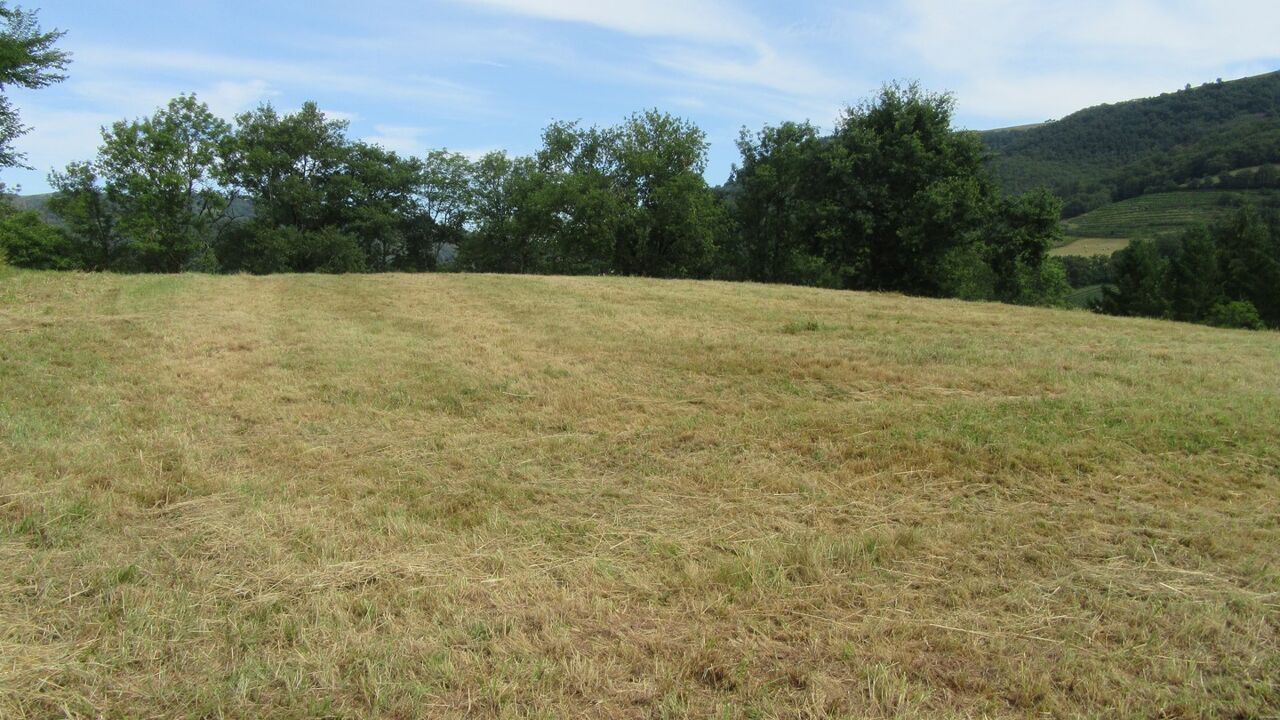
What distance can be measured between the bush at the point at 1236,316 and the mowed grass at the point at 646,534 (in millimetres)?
43429

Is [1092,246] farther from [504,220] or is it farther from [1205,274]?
[504,220]

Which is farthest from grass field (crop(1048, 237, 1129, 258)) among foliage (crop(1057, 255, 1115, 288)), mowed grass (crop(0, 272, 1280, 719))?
mowed grass (crop(0, 272, 1280, 719))

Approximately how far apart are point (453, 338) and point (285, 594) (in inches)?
311

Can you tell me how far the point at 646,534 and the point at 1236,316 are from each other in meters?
52.9

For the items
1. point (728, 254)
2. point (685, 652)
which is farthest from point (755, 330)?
point (728, 254)

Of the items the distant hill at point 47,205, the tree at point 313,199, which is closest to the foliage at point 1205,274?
the tree at point 313,199

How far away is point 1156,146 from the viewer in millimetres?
127625

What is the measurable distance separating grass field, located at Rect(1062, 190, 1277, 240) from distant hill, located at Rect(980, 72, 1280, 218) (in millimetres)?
2095

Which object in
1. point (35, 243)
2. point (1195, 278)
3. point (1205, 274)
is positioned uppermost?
point (1205, 274)

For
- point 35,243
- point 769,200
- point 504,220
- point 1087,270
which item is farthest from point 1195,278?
point 35,243

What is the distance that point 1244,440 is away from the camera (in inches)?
A: 221

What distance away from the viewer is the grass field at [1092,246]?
264ft

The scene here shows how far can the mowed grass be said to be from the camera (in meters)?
2.99

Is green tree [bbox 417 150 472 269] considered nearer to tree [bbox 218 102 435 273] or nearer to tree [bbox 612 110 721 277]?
tree [bbox 218 102 435 273]
